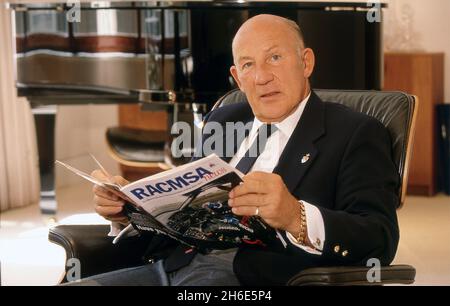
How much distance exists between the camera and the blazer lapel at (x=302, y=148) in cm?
207

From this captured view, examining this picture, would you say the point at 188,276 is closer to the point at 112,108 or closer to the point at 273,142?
the point at 273,142

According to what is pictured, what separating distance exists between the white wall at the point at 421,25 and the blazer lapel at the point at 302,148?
387 cm

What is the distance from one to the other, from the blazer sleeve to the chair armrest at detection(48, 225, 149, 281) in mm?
548

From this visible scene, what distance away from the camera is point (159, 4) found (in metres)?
4.31

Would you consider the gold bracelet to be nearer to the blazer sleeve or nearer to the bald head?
the blazer sleeve

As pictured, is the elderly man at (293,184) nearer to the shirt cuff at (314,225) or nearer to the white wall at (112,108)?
the shirt cuff at (314,225)

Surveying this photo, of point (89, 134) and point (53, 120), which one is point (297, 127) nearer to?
point (53, 120)

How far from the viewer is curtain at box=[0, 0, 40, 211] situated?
547 cm

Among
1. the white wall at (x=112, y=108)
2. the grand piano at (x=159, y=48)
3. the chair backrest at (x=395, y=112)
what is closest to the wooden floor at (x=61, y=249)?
the white wall at (x=112, y=108)

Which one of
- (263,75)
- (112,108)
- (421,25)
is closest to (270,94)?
(263,75)

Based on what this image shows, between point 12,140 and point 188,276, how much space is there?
12.2 feet

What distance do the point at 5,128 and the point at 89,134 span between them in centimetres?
127

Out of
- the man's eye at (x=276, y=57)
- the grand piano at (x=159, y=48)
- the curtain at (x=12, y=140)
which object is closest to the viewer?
the man's eye at (x=276, y=57)

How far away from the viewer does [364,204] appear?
194 centimetres
